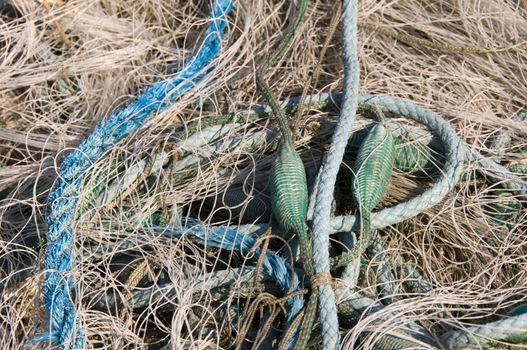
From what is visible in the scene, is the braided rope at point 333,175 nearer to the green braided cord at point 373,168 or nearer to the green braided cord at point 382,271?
the green braided cord at point 373,168

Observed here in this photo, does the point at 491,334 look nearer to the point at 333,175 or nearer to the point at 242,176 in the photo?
the point at 333,175

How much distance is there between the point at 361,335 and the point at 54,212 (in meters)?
0.84

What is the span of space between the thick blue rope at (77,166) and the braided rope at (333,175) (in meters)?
0.43

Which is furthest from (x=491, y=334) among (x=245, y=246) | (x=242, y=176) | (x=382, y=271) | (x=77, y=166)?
(x=77, y=166)

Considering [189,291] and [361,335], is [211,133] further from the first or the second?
[361,335]

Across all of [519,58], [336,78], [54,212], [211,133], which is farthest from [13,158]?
[519,58]

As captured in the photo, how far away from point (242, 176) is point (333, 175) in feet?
1.01

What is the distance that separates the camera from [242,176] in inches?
82.6

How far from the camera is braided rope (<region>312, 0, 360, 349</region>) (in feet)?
5.60

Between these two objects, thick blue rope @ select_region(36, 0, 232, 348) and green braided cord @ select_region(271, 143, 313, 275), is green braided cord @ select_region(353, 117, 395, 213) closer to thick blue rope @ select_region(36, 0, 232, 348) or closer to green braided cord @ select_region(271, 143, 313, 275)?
green braided cord @ select_region(271, 143, 313, 275)

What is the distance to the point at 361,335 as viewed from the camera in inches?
69.3

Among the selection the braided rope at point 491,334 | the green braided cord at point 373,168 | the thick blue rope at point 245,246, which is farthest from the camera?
the green braided cord at point 373,168

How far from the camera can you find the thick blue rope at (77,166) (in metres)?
1.78

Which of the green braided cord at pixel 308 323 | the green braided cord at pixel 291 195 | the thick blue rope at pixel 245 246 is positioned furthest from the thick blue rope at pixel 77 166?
the green braided cord at pixel 308 323
